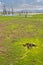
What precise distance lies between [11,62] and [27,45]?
7434mm

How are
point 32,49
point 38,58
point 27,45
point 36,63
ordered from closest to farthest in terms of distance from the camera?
point 36,63 → point 38,58 → point 32,49 → point 27,45

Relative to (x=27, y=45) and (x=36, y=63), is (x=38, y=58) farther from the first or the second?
(x=27, y=45)

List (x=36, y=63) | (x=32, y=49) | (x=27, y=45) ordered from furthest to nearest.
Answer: (x=27, y=45) < (x=32, y=49) < (x=36, y=63)

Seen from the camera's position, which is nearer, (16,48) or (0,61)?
(0,61)

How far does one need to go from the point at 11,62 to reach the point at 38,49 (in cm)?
598

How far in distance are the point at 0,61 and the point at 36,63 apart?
3.53 meters

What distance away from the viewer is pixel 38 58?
24641mm

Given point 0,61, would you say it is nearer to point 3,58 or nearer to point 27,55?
point 3,58

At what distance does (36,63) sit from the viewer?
2314cm

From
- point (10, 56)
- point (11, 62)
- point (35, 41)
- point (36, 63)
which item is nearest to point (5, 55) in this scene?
point (10, 56)

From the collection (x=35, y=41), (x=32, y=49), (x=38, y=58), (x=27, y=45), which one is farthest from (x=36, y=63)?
(x=35, y=41)

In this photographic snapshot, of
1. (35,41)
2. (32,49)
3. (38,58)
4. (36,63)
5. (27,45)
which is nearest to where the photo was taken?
(36,63)

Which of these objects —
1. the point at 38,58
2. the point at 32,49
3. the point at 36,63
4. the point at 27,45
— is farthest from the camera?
the point at 27,45

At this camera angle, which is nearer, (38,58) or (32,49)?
(38,58)
